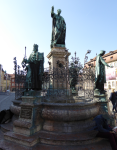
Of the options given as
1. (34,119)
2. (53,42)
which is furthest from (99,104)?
(53,42)

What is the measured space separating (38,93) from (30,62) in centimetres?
136

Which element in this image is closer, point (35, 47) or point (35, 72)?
point (35, 72)

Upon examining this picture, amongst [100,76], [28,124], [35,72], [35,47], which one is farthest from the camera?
Answer: [35,47]

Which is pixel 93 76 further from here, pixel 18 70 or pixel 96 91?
pixel 18 70

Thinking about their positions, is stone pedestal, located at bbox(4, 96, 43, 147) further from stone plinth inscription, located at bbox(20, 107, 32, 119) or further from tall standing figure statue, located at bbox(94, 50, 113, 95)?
tall standing figure statue, located at bbox(94, 50, 113, 95)

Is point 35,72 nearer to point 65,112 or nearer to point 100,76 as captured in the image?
point 65,112

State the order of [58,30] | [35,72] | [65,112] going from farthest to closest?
[58,30]
[35,72]
[65,112]

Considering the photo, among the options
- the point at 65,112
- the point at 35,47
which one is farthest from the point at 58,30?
the point at 65,112

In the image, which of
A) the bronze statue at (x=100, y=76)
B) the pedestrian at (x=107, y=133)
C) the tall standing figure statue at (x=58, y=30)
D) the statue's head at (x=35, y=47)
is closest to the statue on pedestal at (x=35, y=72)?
the statue's head at (x=35, y=47)

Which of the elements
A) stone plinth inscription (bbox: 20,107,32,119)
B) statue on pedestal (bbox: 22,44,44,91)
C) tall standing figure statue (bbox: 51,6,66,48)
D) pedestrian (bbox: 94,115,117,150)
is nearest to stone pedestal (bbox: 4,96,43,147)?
stone plinth inscription (bbox: 20,107,32,119)

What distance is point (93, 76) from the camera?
5898 mm

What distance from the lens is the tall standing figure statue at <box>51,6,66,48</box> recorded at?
8289 millimetres

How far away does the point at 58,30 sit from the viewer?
27.2 feet

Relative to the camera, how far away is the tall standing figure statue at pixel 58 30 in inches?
326
